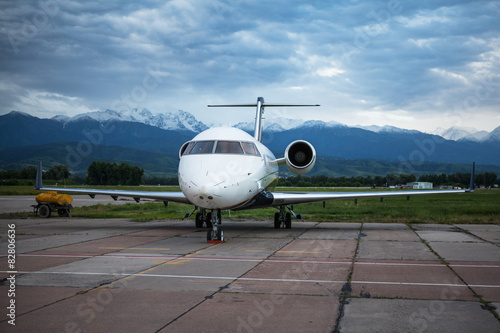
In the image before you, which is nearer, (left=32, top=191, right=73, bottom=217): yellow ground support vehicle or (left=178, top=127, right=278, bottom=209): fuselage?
(left=178, top=127, right=278, bottom=209): fuselage

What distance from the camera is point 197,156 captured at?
44.8ft

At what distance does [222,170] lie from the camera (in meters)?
12.9

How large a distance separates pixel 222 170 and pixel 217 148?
127 cm

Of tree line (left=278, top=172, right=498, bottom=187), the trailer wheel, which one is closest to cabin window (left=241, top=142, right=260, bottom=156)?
the trailer wheel

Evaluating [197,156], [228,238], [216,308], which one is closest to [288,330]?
[216,308]

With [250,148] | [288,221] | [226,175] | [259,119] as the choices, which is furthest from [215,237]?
[259,119]

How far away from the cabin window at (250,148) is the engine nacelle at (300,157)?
3068mm

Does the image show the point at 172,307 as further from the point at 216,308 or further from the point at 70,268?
the point at 70,268

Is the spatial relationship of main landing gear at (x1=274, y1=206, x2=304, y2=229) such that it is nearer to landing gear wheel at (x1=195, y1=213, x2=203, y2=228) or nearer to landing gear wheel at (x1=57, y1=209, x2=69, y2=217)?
landing gear wheel at (x1=195, y1=213, x2=203, y2=228)

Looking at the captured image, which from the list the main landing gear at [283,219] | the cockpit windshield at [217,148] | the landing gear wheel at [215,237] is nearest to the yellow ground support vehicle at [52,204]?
the main landing gear at [283,219]

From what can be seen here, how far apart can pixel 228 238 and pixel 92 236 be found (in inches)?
182

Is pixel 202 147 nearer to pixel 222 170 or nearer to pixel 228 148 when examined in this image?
pixel 228 148

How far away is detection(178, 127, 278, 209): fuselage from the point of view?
12.4 metres

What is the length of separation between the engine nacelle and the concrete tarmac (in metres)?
4.68
